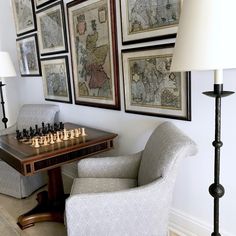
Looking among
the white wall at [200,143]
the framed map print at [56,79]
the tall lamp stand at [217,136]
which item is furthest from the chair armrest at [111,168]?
the framed map print at [56,79]

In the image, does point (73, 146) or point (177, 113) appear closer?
point (177, 113)

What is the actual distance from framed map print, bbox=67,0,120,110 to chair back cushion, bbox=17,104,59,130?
384mm

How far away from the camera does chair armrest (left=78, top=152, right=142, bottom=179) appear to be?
6.28 ft

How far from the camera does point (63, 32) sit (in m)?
2.74

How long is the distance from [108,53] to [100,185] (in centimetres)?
112

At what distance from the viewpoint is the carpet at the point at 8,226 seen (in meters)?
2.11

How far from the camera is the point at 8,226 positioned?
87.3 inches

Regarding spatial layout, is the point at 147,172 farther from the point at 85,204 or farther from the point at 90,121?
the point at 90,121

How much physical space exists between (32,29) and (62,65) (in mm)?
761

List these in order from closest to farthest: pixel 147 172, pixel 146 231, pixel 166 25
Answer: pixel 146 231 < pixel 147 172 < pixel 166 25

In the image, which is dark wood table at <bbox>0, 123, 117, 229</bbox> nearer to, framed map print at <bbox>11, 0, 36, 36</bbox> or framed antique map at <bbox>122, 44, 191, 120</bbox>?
framed antique map at <bbox>122, 44, 191, 120</bbox>

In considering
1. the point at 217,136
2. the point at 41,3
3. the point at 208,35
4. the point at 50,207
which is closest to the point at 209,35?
the point at 208,35

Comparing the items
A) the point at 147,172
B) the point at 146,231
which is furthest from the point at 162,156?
the point at 146,231

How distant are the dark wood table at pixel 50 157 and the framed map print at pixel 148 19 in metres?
0.84
